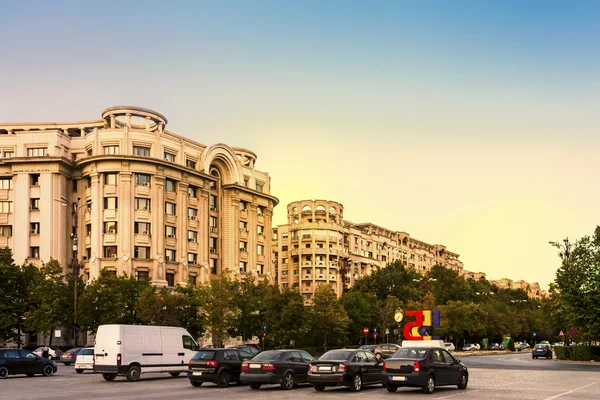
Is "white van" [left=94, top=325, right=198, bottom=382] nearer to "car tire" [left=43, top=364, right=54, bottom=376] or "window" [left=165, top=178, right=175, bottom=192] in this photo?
"car tire" [left=43, top=364, right=54, bottom=376]

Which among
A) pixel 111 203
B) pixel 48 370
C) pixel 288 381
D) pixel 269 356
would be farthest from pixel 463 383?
pixel 111 203

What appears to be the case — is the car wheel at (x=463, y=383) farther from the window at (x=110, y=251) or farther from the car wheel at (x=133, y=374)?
the window at (x=110, y=251)

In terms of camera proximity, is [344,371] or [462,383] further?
[462,383]

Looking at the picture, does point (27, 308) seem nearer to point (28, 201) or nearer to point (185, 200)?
point (28, 201)

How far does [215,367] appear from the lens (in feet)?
88.9

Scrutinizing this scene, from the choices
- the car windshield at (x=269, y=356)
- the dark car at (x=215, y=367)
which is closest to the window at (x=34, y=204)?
the dark car at (x=215, y=367)

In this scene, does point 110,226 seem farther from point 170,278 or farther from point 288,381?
point 288,381

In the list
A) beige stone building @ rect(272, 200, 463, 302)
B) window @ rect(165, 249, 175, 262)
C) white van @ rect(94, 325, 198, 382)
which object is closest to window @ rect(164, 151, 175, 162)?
window @ rect(165, 249, 175, 262)

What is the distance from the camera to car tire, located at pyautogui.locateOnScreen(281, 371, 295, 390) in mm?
25469

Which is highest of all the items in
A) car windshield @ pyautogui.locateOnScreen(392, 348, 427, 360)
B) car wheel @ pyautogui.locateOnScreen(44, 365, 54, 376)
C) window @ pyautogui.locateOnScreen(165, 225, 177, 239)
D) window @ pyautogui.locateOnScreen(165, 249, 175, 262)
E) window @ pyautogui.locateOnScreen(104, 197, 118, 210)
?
window @ pyautogui.locateOnScreen(104, 197, 118, 210)

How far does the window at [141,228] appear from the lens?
80625mm

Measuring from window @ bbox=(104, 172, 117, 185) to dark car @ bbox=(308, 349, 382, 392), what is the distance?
6063cm

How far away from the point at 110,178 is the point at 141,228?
22.7ft

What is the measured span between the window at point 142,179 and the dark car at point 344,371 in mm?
60375
